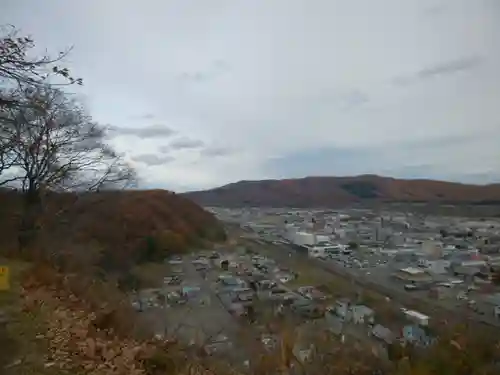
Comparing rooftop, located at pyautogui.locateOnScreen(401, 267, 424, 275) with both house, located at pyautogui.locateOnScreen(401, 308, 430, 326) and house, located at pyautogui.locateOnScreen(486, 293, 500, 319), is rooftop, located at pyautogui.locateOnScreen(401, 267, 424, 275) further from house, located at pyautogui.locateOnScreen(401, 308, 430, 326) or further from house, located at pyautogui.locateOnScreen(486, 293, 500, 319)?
house, located at pyautogui.locateOnScreen(486, 293, 500, 319)

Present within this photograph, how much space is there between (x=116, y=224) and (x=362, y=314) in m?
7.93

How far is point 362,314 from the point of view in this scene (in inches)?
250

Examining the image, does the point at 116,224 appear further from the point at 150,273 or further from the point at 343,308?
the point at 343,308

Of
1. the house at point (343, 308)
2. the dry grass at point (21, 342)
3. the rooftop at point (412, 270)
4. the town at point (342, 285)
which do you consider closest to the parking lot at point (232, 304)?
the town at point (342, 285)

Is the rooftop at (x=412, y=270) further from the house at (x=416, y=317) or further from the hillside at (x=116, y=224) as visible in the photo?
the hillside at (x=116, y=224)

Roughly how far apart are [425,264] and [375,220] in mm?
3982

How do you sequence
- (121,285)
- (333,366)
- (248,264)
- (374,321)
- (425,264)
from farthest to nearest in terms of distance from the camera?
1. (248,264)
2. (121,285)
3. (425,264)
4. (374,321)
5. (333,366)

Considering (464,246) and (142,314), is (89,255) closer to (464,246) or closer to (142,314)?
(142,314)

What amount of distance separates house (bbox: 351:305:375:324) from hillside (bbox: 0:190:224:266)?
19.9 feet

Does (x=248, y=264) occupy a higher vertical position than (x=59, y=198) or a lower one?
lower

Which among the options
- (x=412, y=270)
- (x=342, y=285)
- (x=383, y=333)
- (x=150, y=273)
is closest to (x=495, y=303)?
(x=383, y=333)

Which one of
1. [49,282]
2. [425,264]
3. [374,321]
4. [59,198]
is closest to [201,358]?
[374,321]

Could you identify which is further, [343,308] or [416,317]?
[343,308]

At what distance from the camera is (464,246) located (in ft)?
24.5
